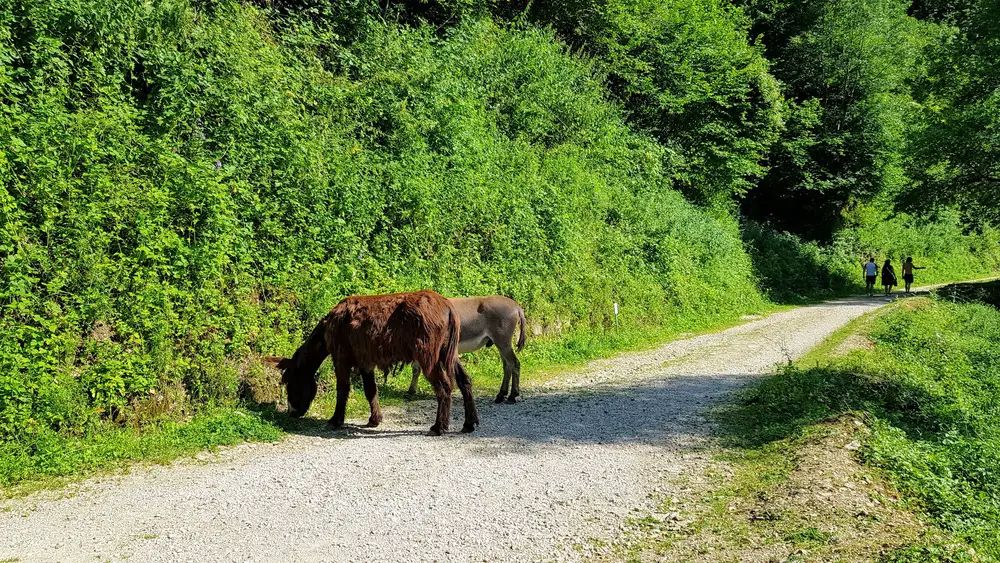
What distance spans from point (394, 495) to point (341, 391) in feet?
8.95

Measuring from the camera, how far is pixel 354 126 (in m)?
13.5

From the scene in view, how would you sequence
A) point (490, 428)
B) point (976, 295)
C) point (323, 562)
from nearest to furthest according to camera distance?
point (323, 562) → point (490, 428) → point (976, 295)

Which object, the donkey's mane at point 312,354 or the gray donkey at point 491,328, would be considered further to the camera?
the gray donkey at point 491,328

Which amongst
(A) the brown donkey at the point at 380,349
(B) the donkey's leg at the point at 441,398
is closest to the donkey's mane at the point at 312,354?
(A) the brown donkey at the point at 380,349

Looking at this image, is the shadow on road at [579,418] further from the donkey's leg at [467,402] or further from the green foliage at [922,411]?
the green foliage at [922,411]

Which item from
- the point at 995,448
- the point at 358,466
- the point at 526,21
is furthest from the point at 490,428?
the point at 526,21

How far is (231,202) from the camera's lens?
9500mm

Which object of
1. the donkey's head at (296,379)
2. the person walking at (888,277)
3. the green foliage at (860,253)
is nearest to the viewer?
the donkey's head at (296,379)

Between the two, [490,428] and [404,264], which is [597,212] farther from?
[490,428]

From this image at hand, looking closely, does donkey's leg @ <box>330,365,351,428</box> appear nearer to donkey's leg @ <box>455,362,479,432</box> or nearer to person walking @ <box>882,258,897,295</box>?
donkey's leg @ <box>455,362,479,432</box>

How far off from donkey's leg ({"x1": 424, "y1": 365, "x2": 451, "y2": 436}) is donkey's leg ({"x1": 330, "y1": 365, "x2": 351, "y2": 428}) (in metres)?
1.05

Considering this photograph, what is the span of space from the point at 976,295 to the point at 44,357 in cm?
3134

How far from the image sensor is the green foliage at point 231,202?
765cm

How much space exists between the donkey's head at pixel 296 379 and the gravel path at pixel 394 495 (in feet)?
2.17
